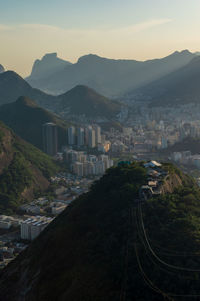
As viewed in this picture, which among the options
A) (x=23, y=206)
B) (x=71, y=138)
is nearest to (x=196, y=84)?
(x=71, y=138)

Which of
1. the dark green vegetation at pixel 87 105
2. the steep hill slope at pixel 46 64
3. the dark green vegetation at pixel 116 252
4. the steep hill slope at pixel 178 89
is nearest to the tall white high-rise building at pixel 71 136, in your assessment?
the dark green vegetation at pixel 87 105

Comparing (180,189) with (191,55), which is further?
(191,55)

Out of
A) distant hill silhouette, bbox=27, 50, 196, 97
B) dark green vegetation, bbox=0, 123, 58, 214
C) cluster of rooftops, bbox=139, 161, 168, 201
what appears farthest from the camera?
distant hill silhouette, bbox=27, 50, 196, 97

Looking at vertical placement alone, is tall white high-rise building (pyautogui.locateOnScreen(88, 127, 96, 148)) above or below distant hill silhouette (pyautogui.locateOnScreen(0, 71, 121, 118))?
below

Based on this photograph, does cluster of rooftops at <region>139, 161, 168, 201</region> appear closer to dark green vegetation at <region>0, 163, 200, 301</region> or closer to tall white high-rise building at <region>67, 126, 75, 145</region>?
dark green vegetation at <region>0, 163, 200, 301</region>

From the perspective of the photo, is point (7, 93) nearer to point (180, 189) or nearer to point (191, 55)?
point (180, 189)

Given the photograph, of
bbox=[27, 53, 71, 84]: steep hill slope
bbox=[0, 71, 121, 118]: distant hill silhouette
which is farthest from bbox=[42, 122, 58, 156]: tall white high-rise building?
bbox=[27, 53, 71, 84]: steep hill slope

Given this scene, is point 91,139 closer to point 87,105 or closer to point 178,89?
point 87,105

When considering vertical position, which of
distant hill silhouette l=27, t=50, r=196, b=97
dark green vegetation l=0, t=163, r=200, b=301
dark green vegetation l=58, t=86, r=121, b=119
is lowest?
dark green vegetation l=0, t=163, r=200, b=301

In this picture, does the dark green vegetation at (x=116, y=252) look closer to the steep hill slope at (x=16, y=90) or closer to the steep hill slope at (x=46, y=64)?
the steep hill slope at (x=16, y=90)
